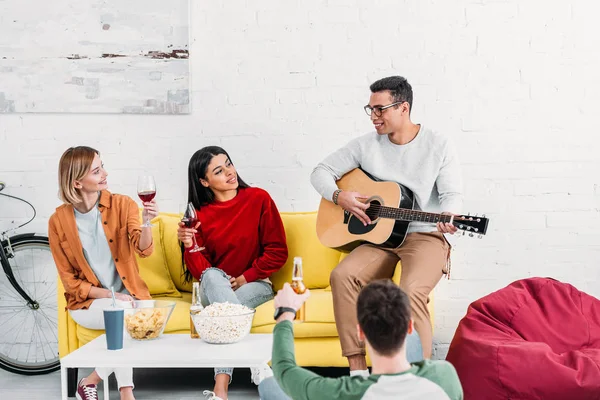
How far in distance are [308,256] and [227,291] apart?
569 mm

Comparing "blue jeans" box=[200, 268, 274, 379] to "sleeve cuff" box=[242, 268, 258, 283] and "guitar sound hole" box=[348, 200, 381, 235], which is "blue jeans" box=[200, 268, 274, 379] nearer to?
"sleeve cuff" box=[242, 268, 258, 283]

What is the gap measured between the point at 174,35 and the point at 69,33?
0.53 meters

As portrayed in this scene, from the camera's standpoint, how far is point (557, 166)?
394 cm

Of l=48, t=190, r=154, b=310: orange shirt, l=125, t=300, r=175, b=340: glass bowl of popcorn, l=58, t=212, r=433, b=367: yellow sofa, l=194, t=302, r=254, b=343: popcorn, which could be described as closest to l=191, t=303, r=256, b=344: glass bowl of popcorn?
l=194, t=302, r=254, b=343: popcorn

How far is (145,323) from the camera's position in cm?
267

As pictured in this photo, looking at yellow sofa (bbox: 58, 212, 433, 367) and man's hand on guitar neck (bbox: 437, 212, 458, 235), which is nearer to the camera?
man's hand on guitar neck (bbox: 437, 212, 458, 235)

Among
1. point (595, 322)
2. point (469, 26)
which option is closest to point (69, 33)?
point (469, 26)

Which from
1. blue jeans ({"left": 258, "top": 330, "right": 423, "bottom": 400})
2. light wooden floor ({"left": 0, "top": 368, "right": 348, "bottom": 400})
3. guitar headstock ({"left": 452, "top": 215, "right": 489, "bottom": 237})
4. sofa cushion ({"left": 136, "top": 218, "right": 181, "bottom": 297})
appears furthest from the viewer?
sofa cushion ({"left": 136, "top": 218, "right": 181, "bottom": 297})

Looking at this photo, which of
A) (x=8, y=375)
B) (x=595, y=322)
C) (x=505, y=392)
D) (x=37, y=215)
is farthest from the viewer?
(x=37, y=215)

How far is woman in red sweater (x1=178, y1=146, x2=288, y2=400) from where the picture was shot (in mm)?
3488

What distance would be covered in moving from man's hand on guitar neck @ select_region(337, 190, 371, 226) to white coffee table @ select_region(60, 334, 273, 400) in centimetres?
78

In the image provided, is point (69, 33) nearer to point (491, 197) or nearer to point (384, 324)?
point (491, 197)

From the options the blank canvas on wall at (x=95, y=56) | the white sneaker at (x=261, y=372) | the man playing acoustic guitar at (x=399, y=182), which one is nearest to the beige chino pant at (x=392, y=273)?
the man playing acoustic guitar at (x=399, y=182)

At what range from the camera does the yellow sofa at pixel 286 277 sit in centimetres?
329
